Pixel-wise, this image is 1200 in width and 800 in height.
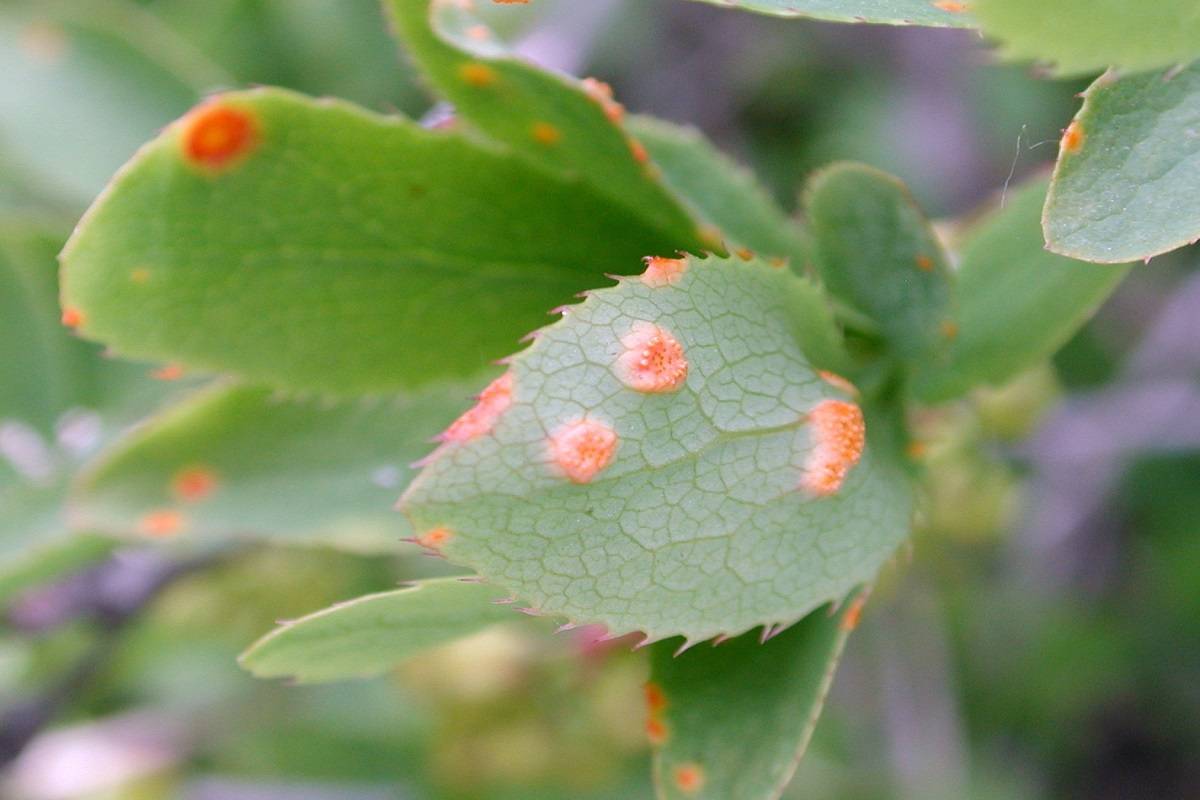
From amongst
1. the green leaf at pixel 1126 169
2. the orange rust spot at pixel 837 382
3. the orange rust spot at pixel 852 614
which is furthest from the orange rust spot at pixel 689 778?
the green leaf at pixel 1126 169

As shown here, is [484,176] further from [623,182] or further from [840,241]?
[840,241]

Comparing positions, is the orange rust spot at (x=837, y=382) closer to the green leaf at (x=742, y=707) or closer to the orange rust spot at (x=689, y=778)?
the green leaf at (x=742, y=707)

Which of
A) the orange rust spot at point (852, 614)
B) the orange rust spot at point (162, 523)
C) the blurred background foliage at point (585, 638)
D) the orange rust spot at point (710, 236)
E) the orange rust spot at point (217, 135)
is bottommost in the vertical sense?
the blurred background foliage at point (585, 638)

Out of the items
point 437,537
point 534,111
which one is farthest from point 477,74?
point 437,537

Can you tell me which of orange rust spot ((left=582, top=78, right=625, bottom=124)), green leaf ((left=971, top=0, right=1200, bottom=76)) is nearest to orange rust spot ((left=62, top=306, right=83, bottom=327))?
orange rust spot ((left=582, top=78, right=625, bottom=124))

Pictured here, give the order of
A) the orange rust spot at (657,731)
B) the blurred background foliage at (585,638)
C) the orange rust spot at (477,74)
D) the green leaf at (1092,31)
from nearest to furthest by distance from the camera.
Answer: the green leaf at (1092,31) < the orange rust spot at (657,731) < the orange rust spot at (477,74) < the blurred background foliage at (585,638)

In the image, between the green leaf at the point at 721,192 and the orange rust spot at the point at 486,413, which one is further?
the green leaf at the point at 721,192
